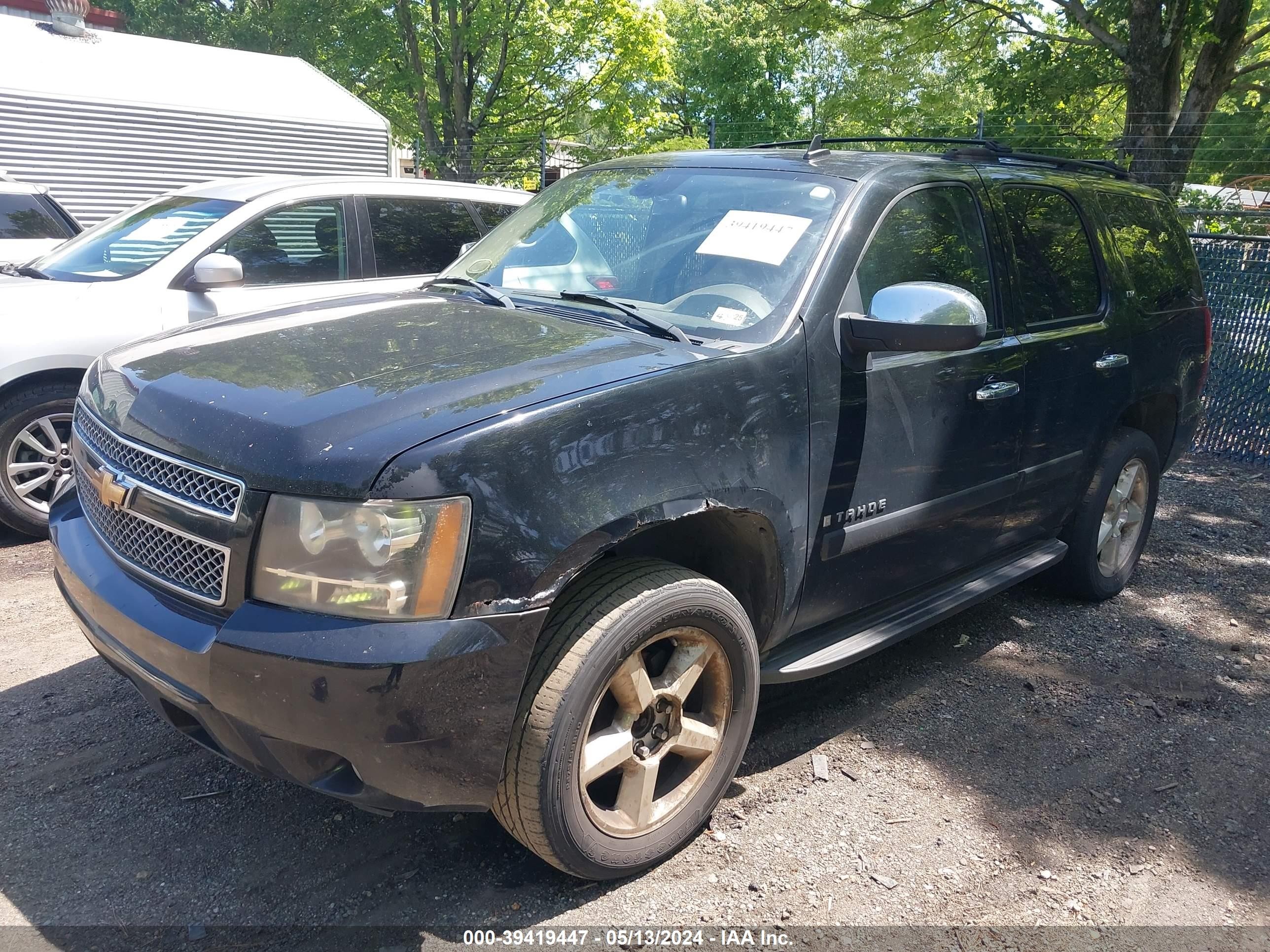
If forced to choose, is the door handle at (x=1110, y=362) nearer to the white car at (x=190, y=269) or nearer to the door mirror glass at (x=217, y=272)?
the white car at (x=190, y=269)

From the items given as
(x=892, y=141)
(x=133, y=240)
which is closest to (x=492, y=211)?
(x=133, y=240)

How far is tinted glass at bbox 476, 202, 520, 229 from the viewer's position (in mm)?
6844

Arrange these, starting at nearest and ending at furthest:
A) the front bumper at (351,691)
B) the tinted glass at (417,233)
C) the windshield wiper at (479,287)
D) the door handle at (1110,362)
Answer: the front bumper at (351,691) → the windshield wiper at (479,287) → the door handle at (1110,362) → the tinted glass at (417,233)

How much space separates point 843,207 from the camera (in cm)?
323

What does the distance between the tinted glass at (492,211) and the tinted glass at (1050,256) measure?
12.3ft

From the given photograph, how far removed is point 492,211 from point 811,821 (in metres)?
5.04

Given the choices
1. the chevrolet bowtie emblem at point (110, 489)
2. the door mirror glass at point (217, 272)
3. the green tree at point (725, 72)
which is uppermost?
the green tree at point (725, 72)

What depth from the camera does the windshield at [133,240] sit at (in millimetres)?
5566

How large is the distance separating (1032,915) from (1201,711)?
167 centimetres

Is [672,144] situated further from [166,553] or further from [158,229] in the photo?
[166,553]

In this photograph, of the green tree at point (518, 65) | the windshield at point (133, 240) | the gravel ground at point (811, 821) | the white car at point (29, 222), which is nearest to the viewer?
the gravel ground at point (811, 821)

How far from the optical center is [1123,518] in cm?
486

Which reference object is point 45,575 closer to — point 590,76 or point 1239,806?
point 1239,806

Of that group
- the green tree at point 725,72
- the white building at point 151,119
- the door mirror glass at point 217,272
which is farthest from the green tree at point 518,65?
the green tree at point 725,72
